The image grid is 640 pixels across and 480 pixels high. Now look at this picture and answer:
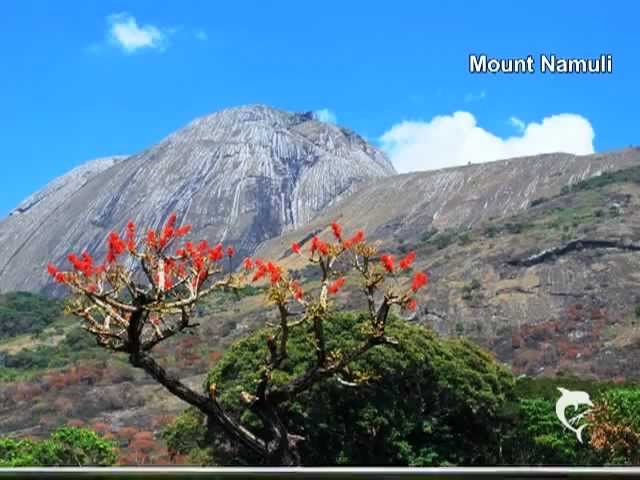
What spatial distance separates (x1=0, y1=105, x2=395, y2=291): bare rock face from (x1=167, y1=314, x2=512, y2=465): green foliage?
93.3 meters

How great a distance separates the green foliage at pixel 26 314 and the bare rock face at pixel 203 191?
32.9 m

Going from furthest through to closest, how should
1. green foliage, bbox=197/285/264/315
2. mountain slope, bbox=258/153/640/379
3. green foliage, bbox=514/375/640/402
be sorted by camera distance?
green foliage, bbox=197/285/264/315 → mountain slope, bbox=258/153/640/379 → green foliage, bbox=514/375/640/402

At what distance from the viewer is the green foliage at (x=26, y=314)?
66062 millimetres

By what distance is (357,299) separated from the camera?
55.7 metres

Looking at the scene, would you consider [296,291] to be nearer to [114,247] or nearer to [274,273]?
[274,273]

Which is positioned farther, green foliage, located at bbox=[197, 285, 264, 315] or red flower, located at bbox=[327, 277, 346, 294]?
green foliage, located at bbox=[197, 285, 264, 315]

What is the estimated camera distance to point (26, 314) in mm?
68500

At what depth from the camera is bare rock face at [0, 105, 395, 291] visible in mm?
112062

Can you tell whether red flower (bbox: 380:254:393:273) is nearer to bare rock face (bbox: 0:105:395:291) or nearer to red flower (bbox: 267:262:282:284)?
red flower (bbox: 267:262:282:284)

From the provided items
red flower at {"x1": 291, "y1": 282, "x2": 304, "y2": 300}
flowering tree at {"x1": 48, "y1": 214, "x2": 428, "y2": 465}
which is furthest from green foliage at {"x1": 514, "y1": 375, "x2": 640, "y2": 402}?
red flower at {"x1": 291, "y1": 282, "x2": 304, "y2": 300}

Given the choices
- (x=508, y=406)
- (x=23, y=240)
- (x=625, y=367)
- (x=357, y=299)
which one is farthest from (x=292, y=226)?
Answer: (x=508, y=406)

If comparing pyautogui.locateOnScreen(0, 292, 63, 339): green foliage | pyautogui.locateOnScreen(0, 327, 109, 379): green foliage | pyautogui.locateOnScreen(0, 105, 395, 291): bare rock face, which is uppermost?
pyautogui.locateOnScreen(0, 105, 395, 291): bare rock face

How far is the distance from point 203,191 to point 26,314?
4918 centimetres

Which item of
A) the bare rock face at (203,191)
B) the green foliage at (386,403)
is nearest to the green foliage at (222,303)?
the bare rock face at (203,191)
